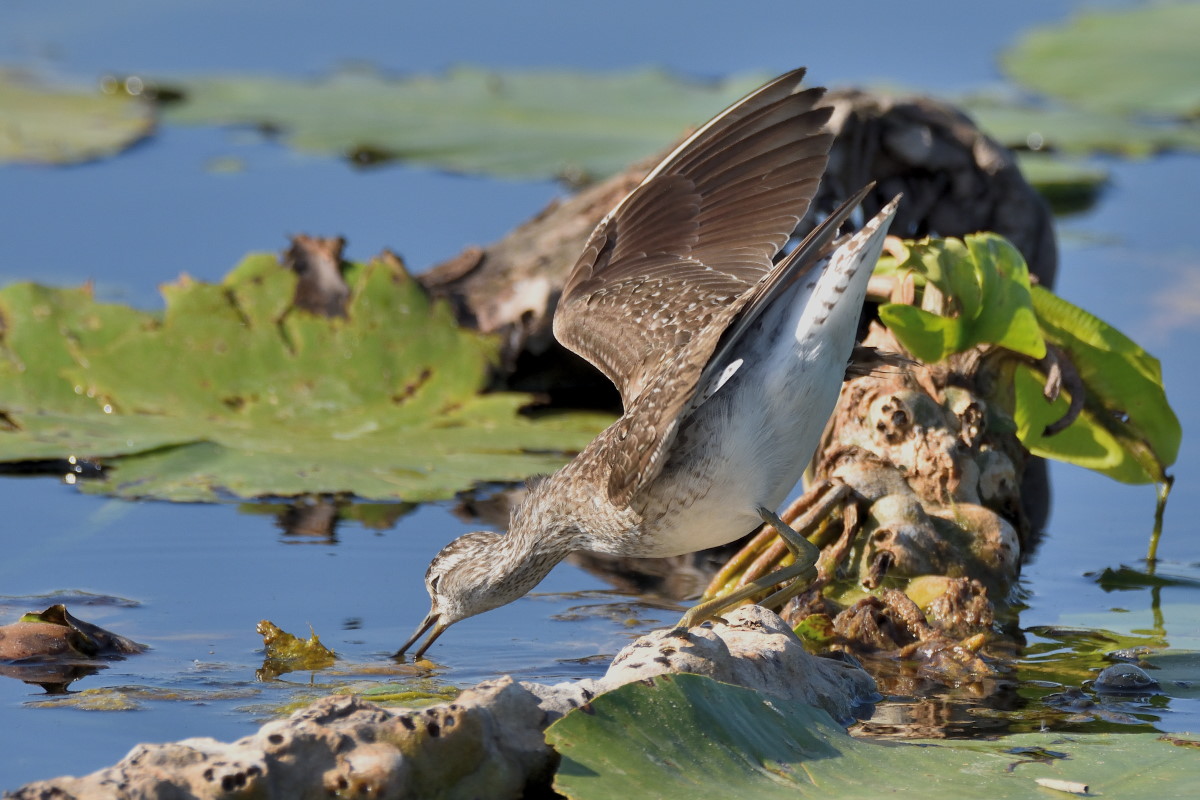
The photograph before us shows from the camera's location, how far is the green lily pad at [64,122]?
1087 cm

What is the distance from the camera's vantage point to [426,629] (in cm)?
523

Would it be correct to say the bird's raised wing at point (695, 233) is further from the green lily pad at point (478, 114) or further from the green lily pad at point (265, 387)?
the green lily pad at point (478, 114)

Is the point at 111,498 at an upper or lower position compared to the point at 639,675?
upper

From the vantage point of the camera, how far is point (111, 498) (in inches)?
255

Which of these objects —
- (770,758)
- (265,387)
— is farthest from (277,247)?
(770,758)

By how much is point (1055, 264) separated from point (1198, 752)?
13.8 feet

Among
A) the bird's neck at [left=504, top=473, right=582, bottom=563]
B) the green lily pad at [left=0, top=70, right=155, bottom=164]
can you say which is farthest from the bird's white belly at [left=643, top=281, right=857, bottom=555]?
the green lily pad at [left=0, top=70, right=155, bottom=164]

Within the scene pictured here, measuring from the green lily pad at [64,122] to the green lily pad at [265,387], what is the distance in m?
3.95

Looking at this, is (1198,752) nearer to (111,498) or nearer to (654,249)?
(654,249)

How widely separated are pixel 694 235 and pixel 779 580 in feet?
5.70

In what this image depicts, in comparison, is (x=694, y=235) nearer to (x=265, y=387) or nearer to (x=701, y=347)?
(x=701, y=347)

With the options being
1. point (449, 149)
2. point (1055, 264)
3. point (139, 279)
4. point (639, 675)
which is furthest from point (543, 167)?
point (639, 675)

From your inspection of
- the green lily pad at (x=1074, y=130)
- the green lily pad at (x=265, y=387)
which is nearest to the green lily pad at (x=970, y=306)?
the green lily pad at (x=265, y=387)

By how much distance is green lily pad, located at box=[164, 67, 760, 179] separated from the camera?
1070cm
